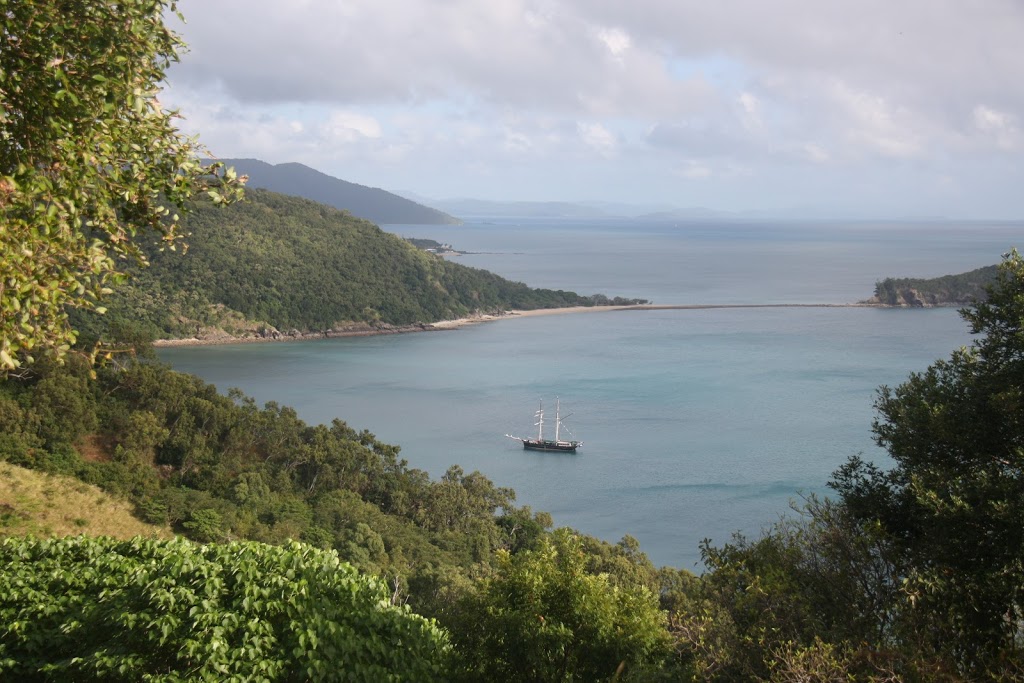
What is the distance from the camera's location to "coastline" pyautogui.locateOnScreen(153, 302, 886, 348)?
5147cm

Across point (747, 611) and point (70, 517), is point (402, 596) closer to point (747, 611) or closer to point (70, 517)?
point (70, 517)

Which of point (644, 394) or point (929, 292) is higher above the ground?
point (929, 292)

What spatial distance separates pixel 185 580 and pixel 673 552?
18.8 metres

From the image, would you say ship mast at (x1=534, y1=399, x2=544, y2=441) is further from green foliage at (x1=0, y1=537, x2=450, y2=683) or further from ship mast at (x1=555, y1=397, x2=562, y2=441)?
green foliage at (x1=0, y1=537, x2=450, y2=683)

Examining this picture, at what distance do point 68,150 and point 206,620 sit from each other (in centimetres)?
251

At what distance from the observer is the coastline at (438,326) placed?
51.5 meters

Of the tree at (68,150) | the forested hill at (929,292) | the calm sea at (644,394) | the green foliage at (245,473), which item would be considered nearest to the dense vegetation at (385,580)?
the tree at (68,150)

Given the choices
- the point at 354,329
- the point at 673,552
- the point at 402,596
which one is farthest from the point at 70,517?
the point at 354,329

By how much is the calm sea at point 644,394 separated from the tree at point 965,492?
16.7m

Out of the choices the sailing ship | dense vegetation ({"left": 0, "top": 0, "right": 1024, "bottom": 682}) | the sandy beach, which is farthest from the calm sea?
dense vegetation ({"left": 0, "top": 0, "right": 1024, "bottom": 682})

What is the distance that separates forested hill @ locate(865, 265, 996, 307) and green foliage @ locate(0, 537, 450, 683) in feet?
232

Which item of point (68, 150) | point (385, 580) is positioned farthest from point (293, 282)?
point (68, 150)

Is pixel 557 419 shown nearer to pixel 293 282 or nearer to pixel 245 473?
pixel 245 473

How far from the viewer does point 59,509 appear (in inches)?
482
